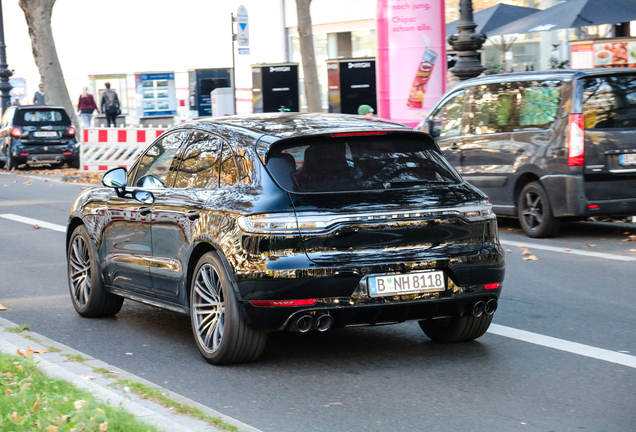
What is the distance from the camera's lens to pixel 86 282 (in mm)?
7832

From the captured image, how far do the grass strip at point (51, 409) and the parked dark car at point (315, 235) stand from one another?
1142 millimetres

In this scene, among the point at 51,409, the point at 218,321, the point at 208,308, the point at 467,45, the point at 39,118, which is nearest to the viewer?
the point at 51,409

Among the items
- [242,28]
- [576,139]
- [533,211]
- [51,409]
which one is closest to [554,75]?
[576,139]

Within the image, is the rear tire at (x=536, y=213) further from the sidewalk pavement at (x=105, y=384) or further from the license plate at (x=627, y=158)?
the sidewalk pavement at (x=105, y=384)

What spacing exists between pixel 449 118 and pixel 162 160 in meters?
6.45

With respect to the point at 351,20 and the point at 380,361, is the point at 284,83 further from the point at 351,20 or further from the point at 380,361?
the point at 380,361

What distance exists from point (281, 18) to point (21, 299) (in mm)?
28680

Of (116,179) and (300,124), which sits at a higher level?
(300,124)

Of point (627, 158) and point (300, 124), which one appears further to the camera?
point (627, 158)

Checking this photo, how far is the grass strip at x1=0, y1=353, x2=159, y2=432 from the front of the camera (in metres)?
4.33

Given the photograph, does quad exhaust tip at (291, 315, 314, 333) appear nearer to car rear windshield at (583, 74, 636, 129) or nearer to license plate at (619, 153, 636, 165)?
car rear windshield at (583, 74, 636, 129)

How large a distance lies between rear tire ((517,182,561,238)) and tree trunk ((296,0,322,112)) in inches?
501

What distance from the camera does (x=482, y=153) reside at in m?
12.3

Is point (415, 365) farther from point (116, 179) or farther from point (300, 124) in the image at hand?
point (116, 179)
